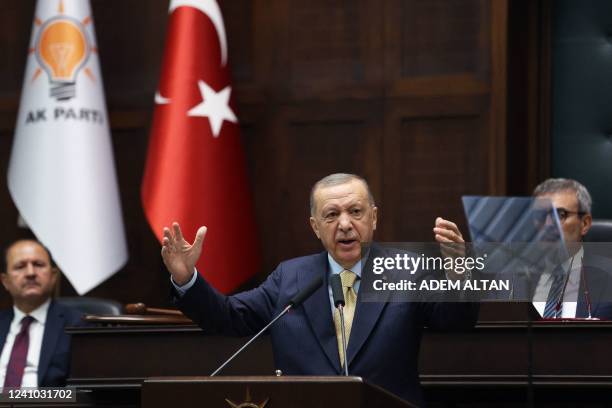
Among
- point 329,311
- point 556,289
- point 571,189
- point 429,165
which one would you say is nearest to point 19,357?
point 329,311

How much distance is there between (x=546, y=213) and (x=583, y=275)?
3.50 feet

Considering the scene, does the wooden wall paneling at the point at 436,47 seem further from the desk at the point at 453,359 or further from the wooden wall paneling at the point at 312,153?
the desk at the point at 453,359

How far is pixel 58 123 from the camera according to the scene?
6.10 metres

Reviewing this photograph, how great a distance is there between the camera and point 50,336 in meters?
5.07

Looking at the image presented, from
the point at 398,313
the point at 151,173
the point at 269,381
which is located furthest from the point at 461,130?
the point at 269,381

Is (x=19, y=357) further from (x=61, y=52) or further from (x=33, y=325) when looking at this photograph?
(x=61, y=52)

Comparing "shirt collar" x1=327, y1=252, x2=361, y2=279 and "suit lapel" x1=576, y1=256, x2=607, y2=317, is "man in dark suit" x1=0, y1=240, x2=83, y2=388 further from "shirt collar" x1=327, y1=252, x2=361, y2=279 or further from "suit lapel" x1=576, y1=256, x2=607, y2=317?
"suit lapel" x1=576, y1=256, x2=607, y2=317

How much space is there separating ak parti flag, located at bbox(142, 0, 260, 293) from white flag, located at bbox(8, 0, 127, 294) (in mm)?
307

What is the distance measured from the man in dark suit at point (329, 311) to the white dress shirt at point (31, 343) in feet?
5.62

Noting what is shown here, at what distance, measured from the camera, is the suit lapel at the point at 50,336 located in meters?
4.97

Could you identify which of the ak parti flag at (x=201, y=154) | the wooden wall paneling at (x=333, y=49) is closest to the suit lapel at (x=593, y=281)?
the ak parti flag at (x=201, y=154)

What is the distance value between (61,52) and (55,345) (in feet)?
5.67

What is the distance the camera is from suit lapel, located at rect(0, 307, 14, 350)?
5.16m

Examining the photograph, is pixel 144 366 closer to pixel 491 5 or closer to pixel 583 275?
pixel 583 275
